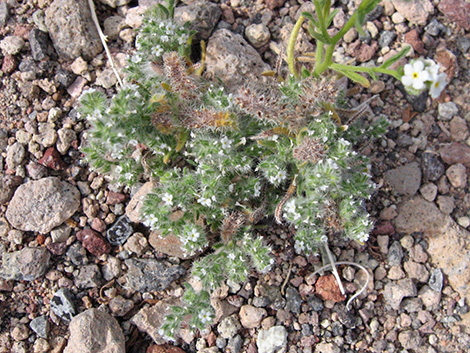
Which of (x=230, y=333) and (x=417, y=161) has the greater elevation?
(x=417, y=161)

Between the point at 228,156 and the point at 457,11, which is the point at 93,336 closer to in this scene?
the point at 228,156

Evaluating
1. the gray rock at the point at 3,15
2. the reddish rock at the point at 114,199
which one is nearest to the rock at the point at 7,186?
the reddish rock at the point at 114,199

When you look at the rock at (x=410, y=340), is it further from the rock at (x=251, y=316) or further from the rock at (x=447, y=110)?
the rock at (x=447, y=110)

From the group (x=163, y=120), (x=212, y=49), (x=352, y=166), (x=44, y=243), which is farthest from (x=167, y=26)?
(x=44, y=243)

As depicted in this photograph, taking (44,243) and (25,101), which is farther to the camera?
(25,101)

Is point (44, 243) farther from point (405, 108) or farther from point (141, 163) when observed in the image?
point (405, 108)

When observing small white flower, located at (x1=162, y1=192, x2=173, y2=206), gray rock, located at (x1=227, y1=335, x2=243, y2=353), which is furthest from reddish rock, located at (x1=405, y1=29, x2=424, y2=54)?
gray rock, located at (x1=227, y1=335, x2=243, y2=353)

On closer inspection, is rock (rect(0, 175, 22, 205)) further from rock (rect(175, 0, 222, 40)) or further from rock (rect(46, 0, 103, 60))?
rock (rect(175, 0, 222, 40))
